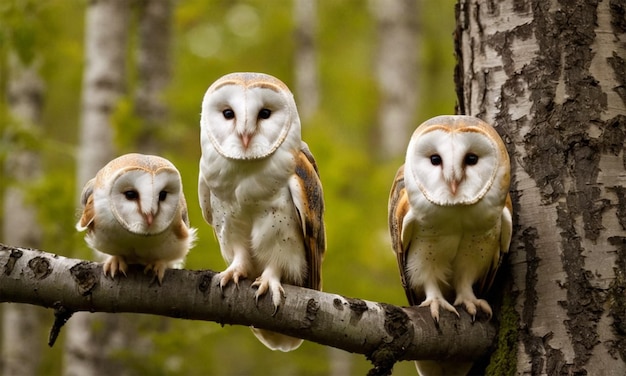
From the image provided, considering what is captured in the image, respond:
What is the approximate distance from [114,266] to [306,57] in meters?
8.30

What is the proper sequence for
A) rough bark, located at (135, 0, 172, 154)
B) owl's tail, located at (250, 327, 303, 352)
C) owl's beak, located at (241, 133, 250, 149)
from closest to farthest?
owl's beak, located at (241, 133, 250, 149) < owl's tail, located at (250, 327, 303, 352) < rough bark, located at (135, 0, 172, 154)

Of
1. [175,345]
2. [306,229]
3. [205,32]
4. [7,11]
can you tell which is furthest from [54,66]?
[205,32]

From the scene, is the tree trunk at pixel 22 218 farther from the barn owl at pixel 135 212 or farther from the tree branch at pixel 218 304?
the tree branch at pixel 218 304

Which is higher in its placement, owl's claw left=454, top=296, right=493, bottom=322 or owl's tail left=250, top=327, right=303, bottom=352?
owl's claw left=454, top=296, right=493, bottom=322

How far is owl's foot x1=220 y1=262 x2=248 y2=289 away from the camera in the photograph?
290 cm

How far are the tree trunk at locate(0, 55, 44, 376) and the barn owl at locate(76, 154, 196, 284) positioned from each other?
436cm

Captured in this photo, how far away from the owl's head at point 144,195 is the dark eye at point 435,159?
0.92 meters

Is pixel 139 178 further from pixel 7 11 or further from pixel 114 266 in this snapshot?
pixel 7 11

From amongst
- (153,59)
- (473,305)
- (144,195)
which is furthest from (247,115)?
(153,59)

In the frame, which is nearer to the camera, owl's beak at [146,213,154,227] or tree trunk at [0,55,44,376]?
owl's beak at [146,213,154,227]

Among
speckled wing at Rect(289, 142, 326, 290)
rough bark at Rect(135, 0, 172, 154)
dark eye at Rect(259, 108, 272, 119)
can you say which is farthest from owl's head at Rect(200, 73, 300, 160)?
rough bark at Rect(135, 0, 172, 154)

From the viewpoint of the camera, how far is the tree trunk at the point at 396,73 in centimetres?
1064

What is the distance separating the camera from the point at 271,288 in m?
2.94

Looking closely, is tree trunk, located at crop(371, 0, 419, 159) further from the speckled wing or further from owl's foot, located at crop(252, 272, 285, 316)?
owl's foot, located at crop(252, 272, 285, 316)
